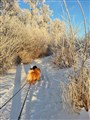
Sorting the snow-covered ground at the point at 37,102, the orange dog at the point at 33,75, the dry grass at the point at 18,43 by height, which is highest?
the dry grass at the point at 18,43

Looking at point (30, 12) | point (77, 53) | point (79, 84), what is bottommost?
point (79, 84)

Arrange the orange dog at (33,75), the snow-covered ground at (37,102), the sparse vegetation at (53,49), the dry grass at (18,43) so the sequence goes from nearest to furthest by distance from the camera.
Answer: the snow-covered ground at (37,102)
the sparse vegetation at (53,49)
the orange dog at (33,75)
the dry grass at (18,43)

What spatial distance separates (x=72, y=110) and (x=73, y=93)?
383mm

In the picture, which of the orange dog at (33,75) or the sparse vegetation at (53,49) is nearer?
the sparse vegetation at (53,49)

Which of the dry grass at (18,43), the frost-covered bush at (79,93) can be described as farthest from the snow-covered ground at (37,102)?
the dry grass at (18,43)

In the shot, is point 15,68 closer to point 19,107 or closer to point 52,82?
point 52,82

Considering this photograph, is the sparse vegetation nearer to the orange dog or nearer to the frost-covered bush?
the frost-covered bush

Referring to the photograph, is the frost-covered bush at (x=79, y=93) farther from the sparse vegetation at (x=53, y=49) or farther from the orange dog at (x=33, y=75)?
the orange dog at (x=33, y=75)

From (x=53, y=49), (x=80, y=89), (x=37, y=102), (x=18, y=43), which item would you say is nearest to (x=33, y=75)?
(x=37, y=102)

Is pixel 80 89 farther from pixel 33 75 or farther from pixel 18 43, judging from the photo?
pixel 18 43

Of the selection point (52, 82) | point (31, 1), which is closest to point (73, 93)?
point (52, 82)

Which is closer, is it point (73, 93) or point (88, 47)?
point (73, 93)

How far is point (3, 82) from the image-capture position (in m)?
10.8

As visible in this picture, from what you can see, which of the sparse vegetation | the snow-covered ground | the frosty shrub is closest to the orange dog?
the snow-covered ground
